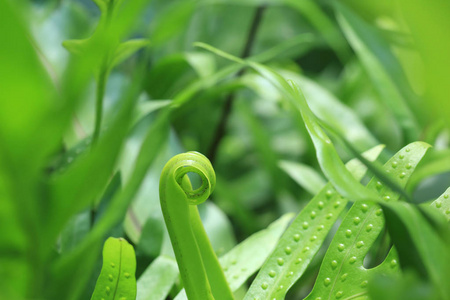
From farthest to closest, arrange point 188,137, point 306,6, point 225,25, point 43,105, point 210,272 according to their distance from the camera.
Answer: point 225,25 → point 188,137 → point 306,6 → point 210,272 → point 43,105

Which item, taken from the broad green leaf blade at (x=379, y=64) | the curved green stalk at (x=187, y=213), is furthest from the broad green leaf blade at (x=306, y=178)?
the curved green stalk at (x=187, y=213)

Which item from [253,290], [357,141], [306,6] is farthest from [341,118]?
[253,290]

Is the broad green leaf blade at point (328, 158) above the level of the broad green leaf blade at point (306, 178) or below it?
above

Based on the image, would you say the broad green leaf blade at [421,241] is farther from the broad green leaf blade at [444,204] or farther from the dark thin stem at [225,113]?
the dark thin stem at [225,113]

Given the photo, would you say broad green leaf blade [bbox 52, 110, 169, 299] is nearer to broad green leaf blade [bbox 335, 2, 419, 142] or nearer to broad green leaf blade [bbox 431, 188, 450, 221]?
broad green leaf blade [bbox 431, 188, 450, 221]

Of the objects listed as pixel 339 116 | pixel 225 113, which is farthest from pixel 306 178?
pixel 225 113

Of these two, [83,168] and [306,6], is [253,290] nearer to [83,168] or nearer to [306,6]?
[83,168]

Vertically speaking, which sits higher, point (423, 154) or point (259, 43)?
point (423, 154)
